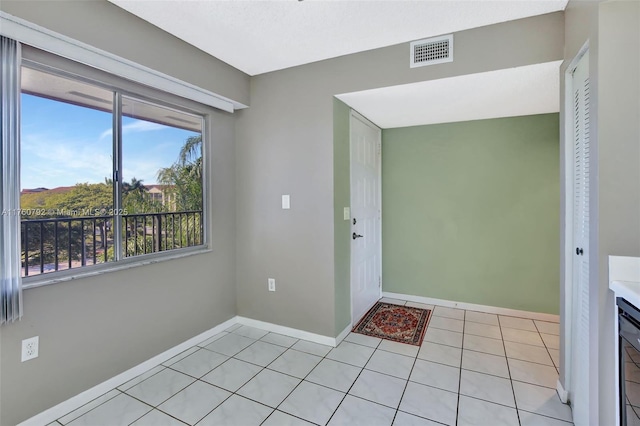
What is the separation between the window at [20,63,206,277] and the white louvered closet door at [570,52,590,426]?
2.77 meters

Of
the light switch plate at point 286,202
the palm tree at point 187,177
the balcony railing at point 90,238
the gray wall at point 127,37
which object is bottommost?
the balcony railing at point 90,238

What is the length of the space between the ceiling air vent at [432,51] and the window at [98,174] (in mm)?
1912

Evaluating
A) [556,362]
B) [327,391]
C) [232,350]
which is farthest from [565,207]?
[232,350]

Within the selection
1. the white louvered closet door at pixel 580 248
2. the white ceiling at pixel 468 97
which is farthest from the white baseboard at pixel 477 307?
the white ceiling at pixel 468 97

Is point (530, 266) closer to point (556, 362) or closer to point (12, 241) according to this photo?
point (556, 362)

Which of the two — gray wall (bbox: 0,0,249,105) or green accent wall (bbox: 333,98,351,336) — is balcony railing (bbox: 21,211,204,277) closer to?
gray wall (bbox: 0,0,249,105)

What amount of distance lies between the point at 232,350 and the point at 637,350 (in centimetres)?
249

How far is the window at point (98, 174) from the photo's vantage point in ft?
5.72

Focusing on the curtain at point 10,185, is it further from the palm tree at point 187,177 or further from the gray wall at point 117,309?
the palm tree at point 187,177

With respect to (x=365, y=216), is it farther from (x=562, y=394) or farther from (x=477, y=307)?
(x=562, y=394)

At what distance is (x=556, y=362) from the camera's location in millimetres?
2338

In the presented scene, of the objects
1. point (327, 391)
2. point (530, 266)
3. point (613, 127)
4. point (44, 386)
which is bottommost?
point (327, 391)

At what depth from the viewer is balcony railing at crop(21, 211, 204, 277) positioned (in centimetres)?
174

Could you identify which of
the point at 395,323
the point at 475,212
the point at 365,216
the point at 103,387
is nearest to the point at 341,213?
the point at 365,216
